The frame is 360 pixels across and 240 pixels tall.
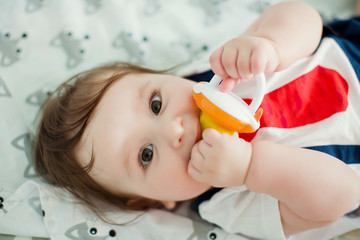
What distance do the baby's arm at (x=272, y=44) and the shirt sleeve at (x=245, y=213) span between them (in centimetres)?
31

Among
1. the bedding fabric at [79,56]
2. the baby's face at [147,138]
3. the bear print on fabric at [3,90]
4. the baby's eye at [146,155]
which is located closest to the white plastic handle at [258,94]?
the baby's face at [147,138]

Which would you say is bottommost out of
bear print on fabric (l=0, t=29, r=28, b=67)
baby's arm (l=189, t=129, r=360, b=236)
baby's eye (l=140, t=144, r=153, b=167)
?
baby's arm (l=189, t=129, r=360, b=236)

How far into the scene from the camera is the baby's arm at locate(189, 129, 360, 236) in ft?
2.71

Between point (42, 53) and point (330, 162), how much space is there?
101 cm

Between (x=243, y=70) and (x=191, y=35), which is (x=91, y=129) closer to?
(x=243, y=70)

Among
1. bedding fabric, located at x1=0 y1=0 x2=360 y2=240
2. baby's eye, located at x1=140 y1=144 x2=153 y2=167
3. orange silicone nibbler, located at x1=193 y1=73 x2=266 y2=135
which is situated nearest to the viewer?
orange silicone nibbler, located at x1=193 y1=73 x2=266 y2=135

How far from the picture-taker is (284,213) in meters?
0.94

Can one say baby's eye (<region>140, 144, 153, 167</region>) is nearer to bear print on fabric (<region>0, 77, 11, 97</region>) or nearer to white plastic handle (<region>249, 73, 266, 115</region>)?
white plastic handle (<region>249, 73, 266, 115</region>)

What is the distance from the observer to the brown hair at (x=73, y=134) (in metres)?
0.97

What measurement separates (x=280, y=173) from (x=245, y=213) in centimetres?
21

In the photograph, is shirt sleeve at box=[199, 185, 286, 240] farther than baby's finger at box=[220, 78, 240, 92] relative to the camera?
Yes

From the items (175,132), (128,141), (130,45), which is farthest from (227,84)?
(130,45)

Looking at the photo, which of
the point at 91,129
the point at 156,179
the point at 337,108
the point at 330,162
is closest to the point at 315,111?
the point at 337,108

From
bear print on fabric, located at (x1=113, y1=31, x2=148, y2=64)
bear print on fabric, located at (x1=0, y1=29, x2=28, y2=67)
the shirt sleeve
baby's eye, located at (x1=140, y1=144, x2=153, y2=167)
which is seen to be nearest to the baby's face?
baby's eye, located at (x1=140, y1=144, x2=153, y2=167)
